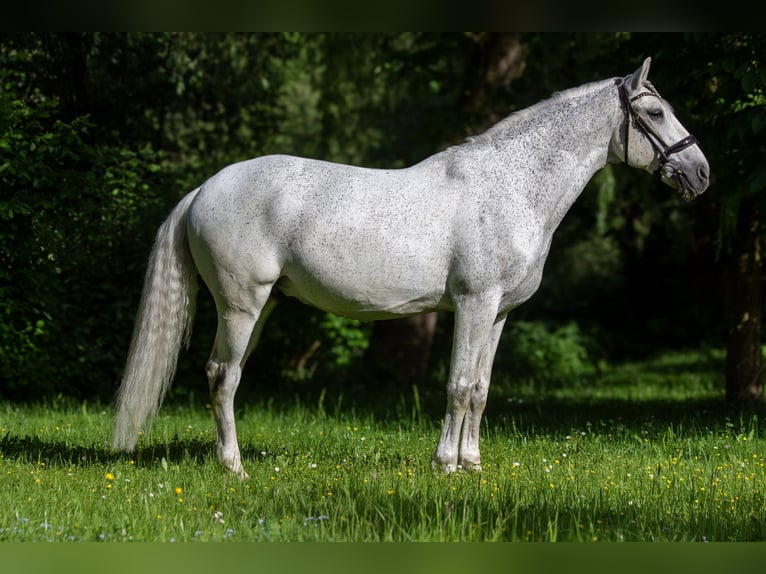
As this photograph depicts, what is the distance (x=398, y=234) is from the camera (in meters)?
5.02

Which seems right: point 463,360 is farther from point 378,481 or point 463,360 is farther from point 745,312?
point 745,312

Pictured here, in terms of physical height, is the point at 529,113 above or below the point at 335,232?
above

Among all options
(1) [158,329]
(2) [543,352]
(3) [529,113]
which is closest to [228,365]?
(1) [158,329]

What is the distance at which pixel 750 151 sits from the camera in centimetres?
700

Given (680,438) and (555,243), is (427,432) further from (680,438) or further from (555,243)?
(555,243)

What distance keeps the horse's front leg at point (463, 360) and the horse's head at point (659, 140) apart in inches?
55.4

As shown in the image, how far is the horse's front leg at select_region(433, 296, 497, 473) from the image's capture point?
16.7ft

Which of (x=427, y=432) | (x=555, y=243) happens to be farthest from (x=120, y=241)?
(x=555, y=243)

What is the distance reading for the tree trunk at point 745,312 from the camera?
27.2 feet

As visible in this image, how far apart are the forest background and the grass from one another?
4.67ft

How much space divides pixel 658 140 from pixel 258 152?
6.69 m

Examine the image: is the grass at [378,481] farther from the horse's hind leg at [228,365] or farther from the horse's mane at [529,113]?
the horse's mane at [529,113]

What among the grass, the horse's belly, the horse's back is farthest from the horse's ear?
the grass

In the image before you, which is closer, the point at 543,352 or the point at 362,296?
the point at 362,296
